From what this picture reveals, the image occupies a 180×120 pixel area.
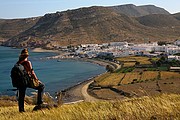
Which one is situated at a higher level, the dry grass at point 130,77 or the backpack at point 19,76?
the backpack at point 19,76

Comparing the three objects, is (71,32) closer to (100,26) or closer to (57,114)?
(100,26)

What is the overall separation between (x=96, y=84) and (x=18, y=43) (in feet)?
363

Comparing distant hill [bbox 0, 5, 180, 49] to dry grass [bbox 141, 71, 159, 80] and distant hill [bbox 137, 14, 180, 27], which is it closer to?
distant hill [bbox 137, 14, 180, 27]

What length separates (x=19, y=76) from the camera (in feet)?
17.9

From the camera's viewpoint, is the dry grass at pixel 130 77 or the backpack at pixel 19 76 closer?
the backpack at pixel 19 76

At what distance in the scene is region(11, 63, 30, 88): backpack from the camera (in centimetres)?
542

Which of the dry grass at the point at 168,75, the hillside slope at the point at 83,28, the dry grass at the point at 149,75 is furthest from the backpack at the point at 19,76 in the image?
the hillside slope at the point at 83,28

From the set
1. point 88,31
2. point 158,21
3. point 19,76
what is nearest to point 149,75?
point 19,76

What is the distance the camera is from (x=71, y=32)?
13650 cm

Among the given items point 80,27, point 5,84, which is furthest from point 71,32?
point 5,84

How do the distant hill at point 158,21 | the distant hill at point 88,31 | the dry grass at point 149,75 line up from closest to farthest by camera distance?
the dry grass at point 149,75 → the distant hill at point 88,31 → the distant hill at point 158,21

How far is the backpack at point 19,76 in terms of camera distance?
542 cm

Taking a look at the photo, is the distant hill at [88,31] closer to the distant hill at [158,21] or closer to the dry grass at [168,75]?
the distant hill at [158,21]

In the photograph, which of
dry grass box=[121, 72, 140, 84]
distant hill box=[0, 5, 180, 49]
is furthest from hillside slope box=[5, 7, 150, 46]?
dry grass box=[121, 72, 140, 84]
